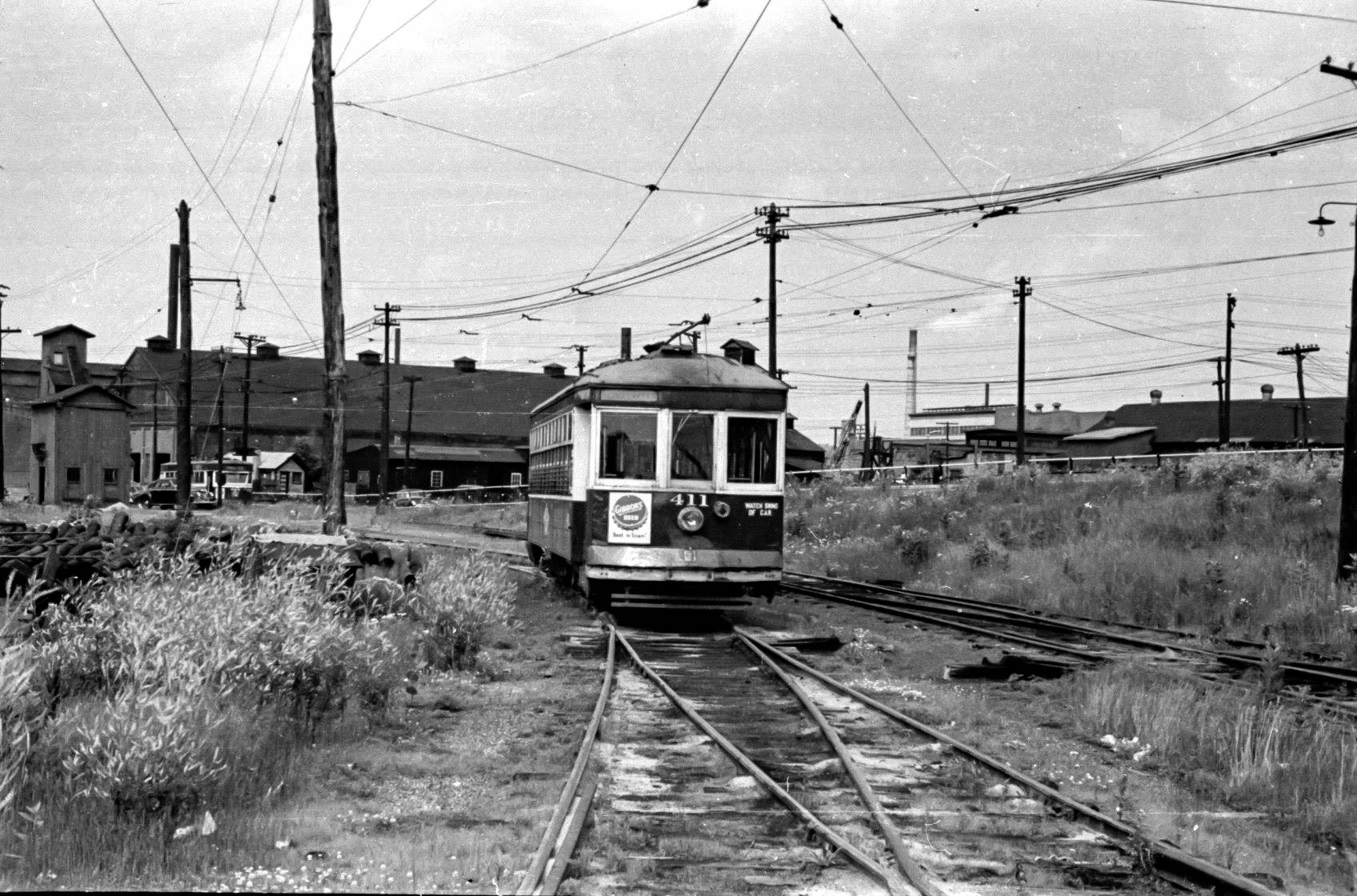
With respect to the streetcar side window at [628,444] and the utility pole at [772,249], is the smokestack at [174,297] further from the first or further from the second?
the streetcar side window at [628,444]

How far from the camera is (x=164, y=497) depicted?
55812 millimetres

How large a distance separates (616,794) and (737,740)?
5.89 feet

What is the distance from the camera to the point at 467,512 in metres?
52.6

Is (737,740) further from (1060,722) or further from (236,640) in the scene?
(236,640)

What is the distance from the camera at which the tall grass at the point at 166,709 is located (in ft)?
18.9

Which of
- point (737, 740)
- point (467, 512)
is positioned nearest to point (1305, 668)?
point (737, 740)

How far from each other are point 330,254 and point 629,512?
6.85 m

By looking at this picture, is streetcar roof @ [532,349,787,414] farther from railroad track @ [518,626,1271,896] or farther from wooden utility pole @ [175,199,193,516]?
wooden utility pole @ [175,199,193,516]

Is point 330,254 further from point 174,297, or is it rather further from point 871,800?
point 174,297

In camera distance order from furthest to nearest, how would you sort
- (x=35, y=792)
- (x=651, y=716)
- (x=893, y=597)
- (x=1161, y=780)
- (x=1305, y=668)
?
(x=893, y=597)
(x=1305, y=668)
(x=651, y=716)
(x=1161, y=780)
(x=35, y=792)

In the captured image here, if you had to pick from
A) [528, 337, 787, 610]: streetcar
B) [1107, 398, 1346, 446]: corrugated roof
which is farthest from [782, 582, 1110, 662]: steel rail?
[1107, 398, 1346, 446]: corrugated roof

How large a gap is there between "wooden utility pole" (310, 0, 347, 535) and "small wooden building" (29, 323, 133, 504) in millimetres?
41576

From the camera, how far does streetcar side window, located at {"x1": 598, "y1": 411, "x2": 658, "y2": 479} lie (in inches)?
581

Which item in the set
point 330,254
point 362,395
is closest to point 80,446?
point 362,395
